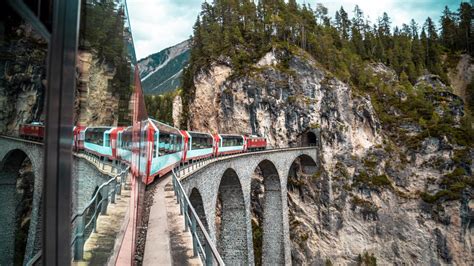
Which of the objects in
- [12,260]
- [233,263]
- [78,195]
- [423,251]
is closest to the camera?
[12,260]

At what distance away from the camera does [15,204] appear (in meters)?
0.84

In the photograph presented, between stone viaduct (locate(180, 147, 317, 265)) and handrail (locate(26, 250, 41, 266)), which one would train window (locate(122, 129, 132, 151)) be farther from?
stone viaduct (locate(180, 147, 317, 265))

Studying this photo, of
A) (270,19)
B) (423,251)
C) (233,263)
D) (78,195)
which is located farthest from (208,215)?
(270,19)

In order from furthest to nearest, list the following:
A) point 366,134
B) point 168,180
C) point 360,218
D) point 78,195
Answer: point 366,134 < point 360,218 < point 168,180 < point 78,195

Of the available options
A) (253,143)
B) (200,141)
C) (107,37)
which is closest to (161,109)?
(253,143)

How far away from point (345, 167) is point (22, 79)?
118 ft

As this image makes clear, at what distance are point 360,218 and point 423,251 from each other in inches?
231

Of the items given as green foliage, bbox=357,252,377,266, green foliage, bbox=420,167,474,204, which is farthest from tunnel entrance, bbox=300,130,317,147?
green foliage, bbox=357,252,377,266

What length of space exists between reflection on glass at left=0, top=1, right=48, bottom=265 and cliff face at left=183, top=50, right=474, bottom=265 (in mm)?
34458

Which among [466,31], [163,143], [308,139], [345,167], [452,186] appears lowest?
[452,186]

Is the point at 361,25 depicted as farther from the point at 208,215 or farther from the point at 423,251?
the point at 208,215

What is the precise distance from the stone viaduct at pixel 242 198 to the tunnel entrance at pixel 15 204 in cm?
964

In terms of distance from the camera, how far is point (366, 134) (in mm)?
36906

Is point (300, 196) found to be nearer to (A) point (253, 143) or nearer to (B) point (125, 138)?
(A) point (253, 143)
